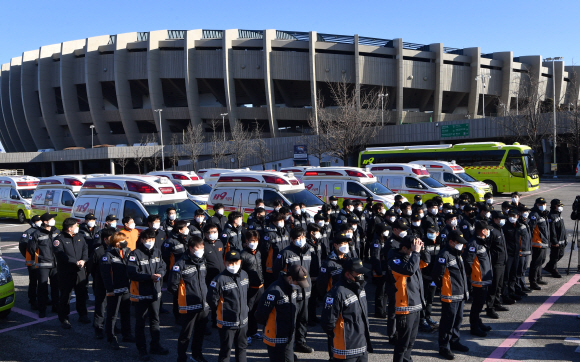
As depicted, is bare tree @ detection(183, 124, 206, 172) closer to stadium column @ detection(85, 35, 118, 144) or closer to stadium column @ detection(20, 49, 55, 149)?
stadium column @ detection(85, 35, 118, 144)

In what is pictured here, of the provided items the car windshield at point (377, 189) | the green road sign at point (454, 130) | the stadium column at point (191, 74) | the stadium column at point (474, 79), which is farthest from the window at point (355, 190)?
the stadium column at point (474, 79)

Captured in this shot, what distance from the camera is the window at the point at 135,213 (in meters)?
10.1

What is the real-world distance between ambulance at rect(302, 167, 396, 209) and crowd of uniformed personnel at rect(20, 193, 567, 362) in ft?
19.9

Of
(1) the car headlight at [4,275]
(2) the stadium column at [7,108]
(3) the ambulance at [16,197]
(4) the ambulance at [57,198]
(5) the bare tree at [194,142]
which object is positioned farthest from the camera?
(2) the stadium column at [7,108]

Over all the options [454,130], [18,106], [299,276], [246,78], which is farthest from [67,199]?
[18,106]

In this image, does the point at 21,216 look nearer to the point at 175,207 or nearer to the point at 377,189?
the point at 175,207

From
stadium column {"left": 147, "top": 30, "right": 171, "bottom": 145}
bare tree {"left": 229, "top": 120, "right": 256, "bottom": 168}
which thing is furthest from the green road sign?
stadium column {"left": 147, "top": 30, "right": 171, "bottom": 145}

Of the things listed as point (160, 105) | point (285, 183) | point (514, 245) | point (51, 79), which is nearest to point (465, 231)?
point (514, 245)

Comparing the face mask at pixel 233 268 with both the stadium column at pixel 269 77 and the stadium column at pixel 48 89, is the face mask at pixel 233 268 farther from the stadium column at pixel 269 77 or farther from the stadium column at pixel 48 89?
the stadium column at pixel 48 89

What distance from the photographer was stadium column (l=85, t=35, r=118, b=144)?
56.8 metres

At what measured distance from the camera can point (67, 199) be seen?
14.9 m

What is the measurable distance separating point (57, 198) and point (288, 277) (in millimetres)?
13290

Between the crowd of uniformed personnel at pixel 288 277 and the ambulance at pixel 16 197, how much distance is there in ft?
47.3

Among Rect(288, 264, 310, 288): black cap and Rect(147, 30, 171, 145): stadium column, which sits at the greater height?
Rect(147, 30, 171, 145): stadium column
